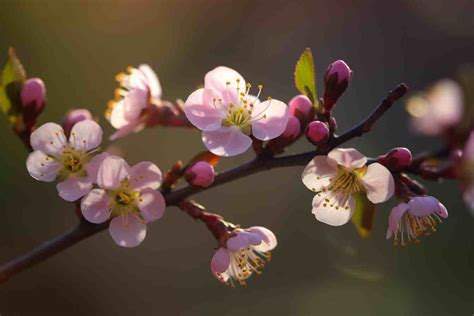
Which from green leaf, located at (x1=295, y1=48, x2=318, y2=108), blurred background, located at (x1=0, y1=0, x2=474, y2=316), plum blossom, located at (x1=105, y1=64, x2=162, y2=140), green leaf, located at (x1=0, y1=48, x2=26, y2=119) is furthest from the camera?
blurred background, located at (x1=0, y1=0, x2=474, y2=316)

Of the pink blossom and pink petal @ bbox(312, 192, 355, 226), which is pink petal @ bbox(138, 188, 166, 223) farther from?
the pink blossom

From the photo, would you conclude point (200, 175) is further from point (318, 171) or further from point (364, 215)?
point (364, 215)

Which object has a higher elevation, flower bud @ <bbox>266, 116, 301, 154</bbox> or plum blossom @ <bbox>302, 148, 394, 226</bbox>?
flower bud @ <bbox>266, 116, 301, 154</bbox>

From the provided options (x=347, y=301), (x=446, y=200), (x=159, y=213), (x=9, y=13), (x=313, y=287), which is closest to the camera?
(x=159, y=213)

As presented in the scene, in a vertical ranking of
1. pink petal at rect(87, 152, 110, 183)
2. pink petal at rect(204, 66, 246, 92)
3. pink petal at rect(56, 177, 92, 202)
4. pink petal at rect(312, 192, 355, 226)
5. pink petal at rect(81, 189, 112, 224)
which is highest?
pink petal at rect(204, 66, 246, 92)

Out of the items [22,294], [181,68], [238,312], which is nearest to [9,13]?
[181,68]

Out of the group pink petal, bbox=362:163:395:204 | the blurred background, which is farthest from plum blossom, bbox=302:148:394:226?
the blurred background

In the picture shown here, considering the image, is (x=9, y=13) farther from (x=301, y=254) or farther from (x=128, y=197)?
(x=128, y=197)
